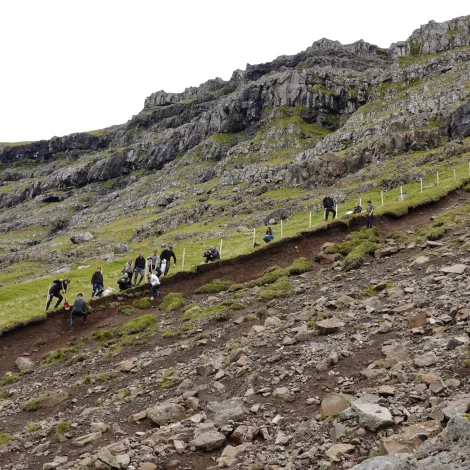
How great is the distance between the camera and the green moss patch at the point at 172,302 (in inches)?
1178

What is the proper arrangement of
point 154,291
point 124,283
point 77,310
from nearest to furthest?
point 77,310
point 154,291
point 124,283

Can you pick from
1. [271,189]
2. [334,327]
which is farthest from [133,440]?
[271,189]

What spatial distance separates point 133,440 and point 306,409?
5190 mm

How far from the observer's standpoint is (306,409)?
41.0 feet

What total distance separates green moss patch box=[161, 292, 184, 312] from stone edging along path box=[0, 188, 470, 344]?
2213 millimetres

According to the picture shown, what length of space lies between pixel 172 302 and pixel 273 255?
36.0 feet

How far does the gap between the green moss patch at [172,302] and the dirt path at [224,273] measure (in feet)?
3.85

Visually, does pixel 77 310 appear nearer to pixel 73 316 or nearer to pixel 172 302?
pixel 73 316

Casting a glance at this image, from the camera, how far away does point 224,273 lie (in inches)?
1438

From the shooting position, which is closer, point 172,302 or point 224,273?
point 172,302

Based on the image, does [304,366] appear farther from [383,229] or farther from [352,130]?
[352,130]

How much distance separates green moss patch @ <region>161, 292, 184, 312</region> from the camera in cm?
2992

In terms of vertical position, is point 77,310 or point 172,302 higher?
point 77,310

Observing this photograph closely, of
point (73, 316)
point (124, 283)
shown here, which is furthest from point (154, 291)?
point (73, 316)
